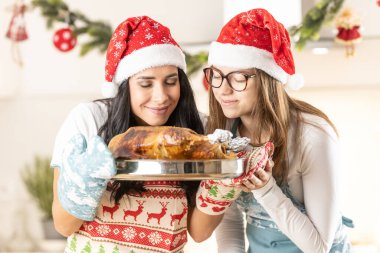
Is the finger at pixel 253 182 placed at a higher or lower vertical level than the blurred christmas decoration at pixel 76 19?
lower

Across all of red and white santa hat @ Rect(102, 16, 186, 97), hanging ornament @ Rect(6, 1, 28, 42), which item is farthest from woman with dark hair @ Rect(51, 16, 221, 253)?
hanging ornament @ Rect(6, 1, 28, 42)

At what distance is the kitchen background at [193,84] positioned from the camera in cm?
277

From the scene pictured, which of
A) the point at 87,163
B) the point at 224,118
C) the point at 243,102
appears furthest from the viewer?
the point at 224,118

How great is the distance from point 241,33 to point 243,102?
0.16 metres

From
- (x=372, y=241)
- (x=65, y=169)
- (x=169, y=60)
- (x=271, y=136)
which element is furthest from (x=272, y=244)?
(x=372, y=241)

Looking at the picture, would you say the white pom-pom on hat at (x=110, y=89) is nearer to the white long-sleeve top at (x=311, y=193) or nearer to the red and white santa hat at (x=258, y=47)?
the red and white santa hat at (x=258, y=47)

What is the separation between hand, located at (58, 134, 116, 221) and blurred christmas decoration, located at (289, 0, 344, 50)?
1.40 meters

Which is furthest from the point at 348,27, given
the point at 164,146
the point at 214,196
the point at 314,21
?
the point at 164,146

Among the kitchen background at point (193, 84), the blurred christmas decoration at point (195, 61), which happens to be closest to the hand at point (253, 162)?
the kitchen background at point (193, 84)

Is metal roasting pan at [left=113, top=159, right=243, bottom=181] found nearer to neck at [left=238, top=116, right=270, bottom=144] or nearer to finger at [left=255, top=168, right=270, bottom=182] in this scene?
finger at [left=255, top=168, right=270, bottom=182]

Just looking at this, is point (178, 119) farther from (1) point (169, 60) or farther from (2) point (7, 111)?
(2) point (7, 111)

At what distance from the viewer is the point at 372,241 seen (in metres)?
2.85

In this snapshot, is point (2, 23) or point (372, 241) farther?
point (2, 23)

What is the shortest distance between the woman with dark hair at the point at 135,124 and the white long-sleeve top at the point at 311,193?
0.16m
